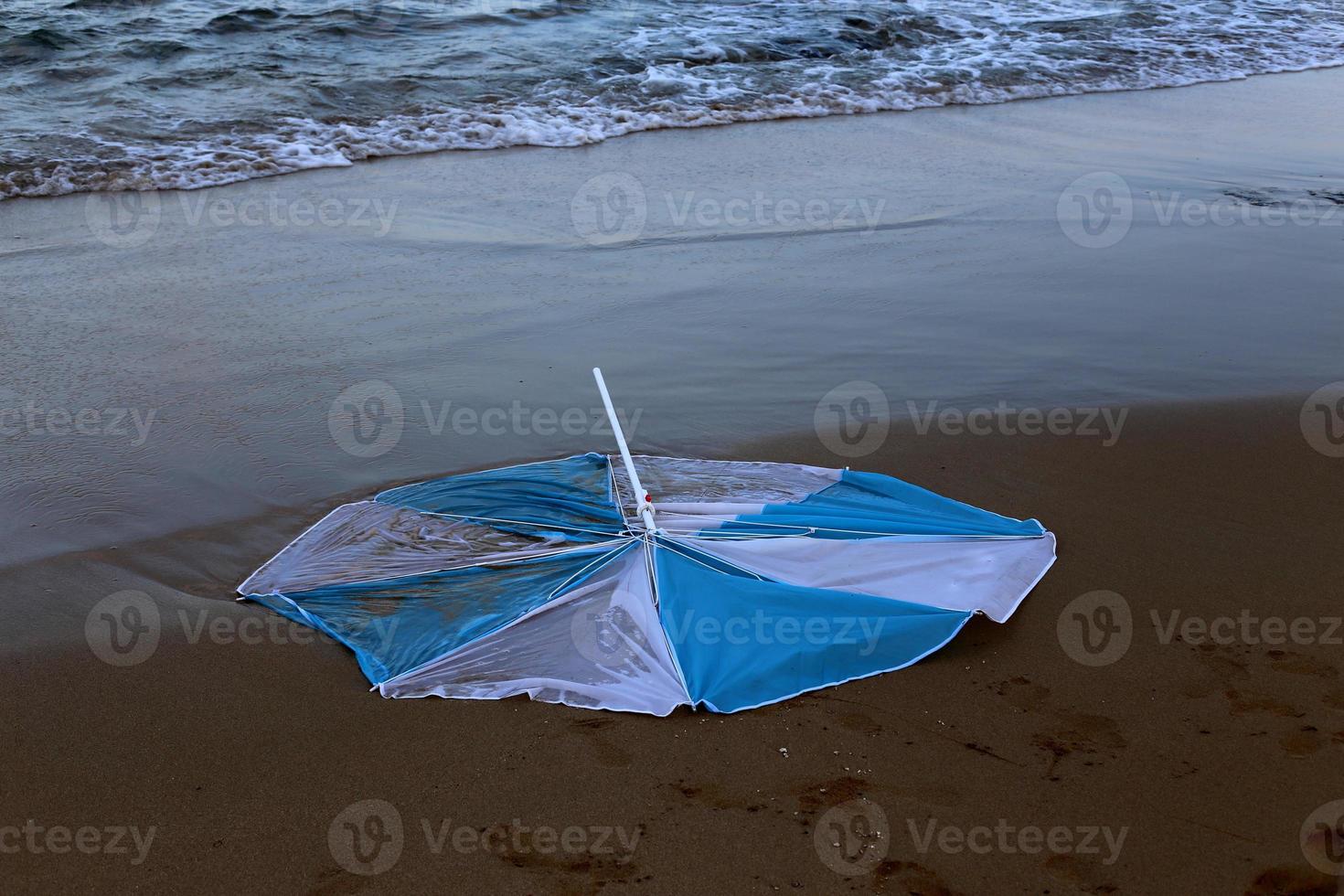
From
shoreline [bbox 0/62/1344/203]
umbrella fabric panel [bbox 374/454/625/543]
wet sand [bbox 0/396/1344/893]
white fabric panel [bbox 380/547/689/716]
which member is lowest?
wet sand [bbox 0/396/1344/893]

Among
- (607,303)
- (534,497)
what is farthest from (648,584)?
(607,303)

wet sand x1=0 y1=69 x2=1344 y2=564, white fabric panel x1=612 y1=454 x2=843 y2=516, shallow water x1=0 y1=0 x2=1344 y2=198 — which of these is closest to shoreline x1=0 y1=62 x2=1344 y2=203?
shallow water x1=0 y1=0 x2=1344 y2=198

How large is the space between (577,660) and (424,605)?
2.00 ft

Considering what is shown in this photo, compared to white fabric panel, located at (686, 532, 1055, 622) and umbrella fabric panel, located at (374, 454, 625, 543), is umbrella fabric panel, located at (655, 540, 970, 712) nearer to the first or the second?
white fabric panel, located at (686, 532, 1055, 622)

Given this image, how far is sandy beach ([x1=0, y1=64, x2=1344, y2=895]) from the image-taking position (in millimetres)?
2881

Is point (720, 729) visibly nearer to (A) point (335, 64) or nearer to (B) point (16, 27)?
(A) point (335, 64)

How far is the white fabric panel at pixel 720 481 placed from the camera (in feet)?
13.7

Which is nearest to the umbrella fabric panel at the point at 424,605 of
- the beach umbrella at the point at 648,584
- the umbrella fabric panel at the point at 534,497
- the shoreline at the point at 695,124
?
the beach umbrella at the point at 648,584

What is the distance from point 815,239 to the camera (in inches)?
291

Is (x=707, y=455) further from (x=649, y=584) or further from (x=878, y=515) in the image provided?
(x=649, y=584)

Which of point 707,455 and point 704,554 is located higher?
point 704,554

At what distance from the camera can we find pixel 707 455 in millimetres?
4930

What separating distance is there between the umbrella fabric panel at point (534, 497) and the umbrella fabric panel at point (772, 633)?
42 centimetres

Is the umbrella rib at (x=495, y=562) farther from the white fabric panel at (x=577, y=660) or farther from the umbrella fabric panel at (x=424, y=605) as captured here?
the white fabric panel at (x=577, y=660)
